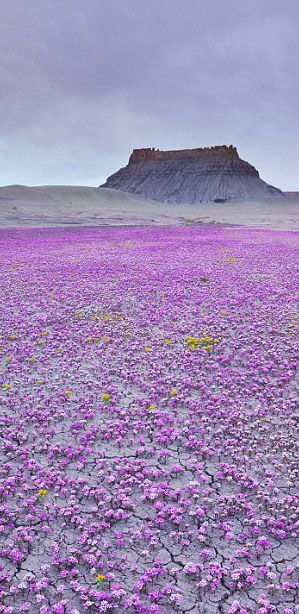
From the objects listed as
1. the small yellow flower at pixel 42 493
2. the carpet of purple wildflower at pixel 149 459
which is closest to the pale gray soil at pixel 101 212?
the carpet of purple wildflower at pixel 149 459

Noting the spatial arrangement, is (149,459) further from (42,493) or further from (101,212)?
(101,212)

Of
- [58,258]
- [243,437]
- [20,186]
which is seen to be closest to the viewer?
[243,437]

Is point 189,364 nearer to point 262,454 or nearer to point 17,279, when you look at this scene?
point 262,454

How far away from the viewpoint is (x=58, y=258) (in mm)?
33938

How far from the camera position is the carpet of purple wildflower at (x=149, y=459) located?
5738 millimetres

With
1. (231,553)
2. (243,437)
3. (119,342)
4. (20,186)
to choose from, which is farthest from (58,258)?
(20,186)

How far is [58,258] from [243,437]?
89.5 feet

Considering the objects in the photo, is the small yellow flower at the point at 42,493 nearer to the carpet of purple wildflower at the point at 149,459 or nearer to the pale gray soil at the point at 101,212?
the carpet of purple wildflower at the point at 149,459

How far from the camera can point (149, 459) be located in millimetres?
8430

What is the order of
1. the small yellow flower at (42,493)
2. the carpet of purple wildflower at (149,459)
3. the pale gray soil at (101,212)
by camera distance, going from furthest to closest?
1. the pale gray soil at (101,212)
2. the small yellow flower at (42,493)
3. the carpet of purple wildflower at (149,459)

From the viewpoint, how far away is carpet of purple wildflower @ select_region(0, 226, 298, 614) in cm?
574

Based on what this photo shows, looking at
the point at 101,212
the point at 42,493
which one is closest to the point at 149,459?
the point at 42,493

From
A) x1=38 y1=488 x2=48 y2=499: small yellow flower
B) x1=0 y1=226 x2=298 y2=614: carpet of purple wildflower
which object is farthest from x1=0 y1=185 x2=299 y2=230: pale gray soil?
x1=38 y1=488 x2=48 y2=499: small yellow flower

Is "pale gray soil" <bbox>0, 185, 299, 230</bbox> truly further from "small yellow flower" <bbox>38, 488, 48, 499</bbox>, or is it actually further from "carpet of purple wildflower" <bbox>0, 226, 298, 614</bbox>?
"small yellow flower" <bbox>38, 488, 48, 499</bbox>
